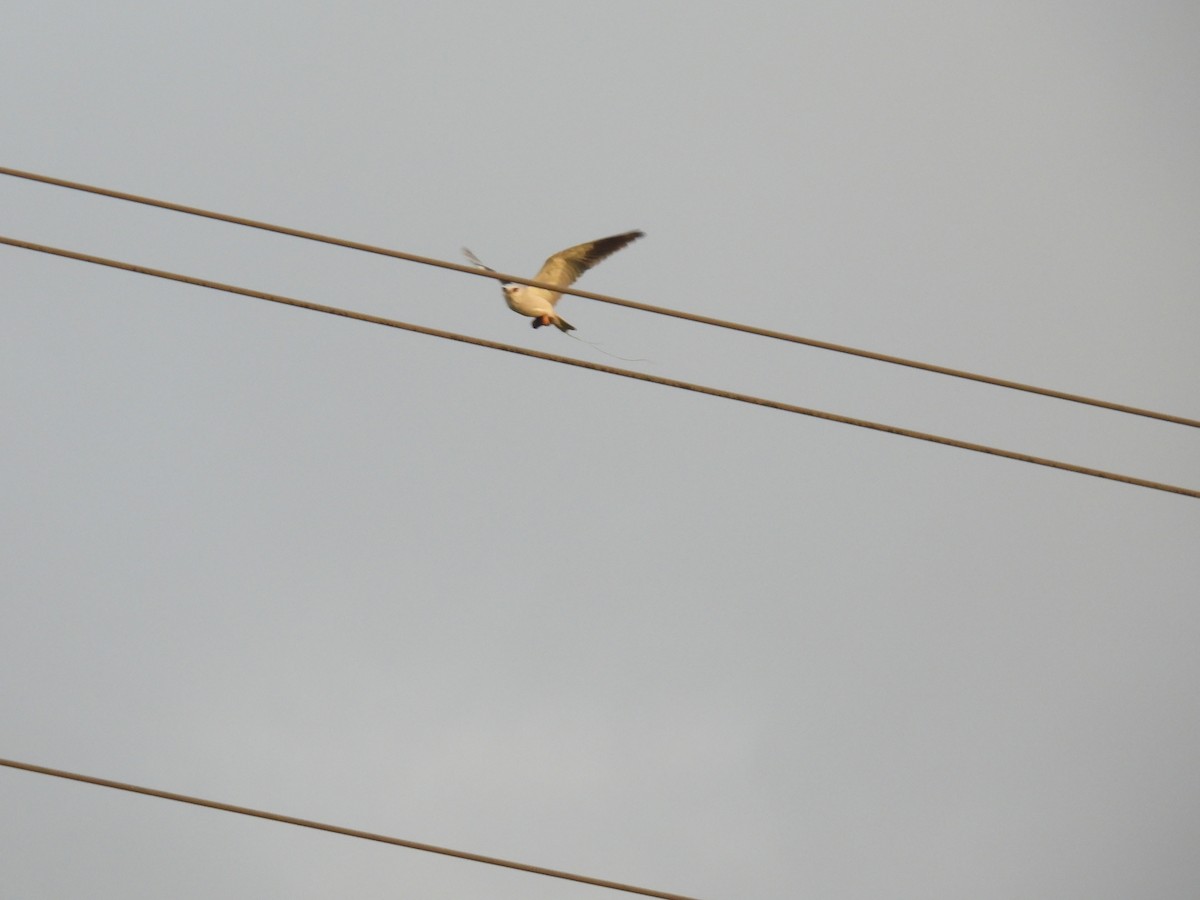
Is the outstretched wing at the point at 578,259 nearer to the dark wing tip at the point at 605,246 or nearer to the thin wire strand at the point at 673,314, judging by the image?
the dark wing tip at the point at 605,246

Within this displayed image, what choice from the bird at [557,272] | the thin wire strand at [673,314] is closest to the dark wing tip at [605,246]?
the bird at [557,272]

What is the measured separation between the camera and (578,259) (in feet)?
45.4

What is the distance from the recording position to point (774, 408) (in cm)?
763

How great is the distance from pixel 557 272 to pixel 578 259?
212 mm

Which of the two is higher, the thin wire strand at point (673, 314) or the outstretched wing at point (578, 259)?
the outstretched wing at point (578, 259)

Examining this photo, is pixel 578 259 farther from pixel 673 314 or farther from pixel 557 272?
pixel 673 314

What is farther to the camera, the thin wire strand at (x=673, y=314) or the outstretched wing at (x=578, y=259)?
the outstretched wing at (x=578, y=259)

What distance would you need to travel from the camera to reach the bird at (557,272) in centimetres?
1372

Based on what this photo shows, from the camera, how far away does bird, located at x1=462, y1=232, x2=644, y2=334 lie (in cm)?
1372

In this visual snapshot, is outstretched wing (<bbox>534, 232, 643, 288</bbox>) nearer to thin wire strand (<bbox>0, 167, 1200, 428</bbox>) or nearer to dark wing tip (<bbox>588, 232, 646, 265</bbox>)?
dark wing tip (<bbox>588, 232, 646, 265</bbox>)

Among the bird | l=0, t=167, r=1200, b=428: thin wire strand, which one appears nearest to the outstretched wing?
the bird

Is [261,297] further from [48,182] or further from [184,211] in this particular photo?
[48,182]

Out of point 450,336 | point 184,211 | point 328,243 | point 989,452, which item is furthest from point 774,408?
point 184,211

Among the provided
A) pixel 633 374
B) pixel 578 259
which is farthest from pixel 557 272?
pixel 633 374
